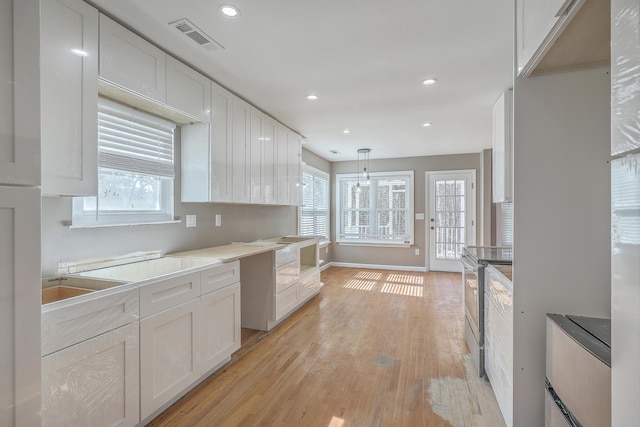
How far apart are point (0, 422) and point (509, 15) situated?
285cm

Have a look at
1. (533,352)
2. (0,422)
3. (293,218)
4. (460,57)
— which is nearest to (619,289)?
(533,352)

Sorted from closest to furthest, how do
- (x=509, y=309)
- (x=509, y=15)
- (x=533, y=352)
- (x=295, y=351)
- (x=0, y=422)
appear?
1. (x=0, y=422)
2. (x=533, y=352)
3. (x=509, y=309)
4. (x=509, y=15)
5. (x=295, y=351)

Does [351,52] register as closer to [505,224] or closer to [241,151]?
[241,151]

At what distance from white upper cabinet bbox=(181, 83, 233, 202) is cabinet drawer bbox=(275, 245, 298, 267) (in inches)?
33.5

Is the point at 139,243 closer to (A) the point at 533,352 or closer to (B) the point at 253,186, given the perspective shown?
(B) the point at 253,186

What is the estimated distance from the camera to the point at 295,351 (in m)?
2.71

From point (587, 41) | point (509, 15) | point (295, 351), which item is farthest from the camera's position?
point (295, 351)

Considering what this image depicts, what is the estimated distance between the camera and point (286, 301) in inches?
134

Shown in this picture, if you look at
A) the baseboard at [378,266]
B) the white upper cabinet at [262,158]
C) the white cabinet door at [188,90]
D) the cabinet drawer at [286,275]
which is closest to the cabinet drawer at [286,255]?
the cabinet drawer at [286,275]

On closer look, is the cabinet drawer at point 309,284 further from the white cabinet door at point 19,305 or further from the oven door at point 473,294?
the white cabinet door at point 19,305

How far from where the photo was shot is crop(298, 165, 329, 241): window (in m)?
5.50

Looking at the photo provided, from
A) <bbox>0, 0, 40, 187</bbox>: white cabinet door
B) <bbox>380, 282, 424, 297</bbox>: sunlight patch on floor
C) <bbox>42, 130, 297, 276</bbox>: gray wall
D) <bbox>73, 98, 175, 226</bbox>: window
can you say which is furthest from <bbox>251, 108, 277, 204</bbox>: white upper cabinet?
<bbox>380, 282, 424, 297</bbox>: sunlight patch on floor

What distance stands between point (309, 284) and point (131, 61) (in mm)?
3135

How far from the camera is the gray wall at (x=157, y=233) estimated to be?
1753 mm
